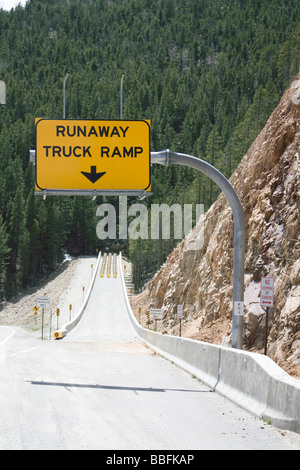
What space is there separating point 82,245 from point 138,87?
77.4 m

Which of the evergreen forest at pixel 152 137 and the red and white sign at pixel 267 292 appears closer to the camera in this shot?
the red and white sign at pixel 267 292

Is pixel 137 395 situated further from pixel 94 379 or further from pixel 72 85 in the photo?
pixel 72 85

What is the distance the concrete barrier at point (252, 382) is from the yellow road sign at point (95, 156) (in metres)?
4.70

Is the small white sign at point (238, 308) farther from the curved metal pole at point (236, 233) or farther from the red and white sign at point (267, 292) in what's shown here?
the red and white sign at point (267, 292)

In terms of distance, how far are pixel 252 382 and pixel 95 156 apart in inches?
299

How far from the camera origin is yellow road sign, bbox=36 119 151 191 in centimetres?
1523

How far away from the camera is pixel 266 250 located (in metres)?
24.1

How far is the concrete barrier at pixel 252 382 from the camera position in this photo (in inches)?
311

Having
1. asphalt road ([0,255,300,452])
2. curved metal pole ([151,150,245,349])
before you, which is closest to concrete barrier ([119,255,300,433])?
asphalt road ([0,255,300,452])

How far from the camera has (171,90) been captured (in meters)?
190

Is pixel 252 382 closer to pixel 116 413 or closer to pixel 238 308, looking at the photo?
pixel 116 413

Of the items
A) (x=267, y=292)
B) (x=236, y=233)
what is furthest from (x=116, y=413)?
(x=236, y=233)

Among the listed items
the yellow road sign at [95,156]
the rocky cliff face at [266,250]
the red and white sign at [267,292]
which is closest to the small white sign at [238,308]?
the red and white sign at [267,292]

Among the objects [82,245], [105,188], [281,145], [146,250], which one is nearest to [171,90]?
[82,245]
